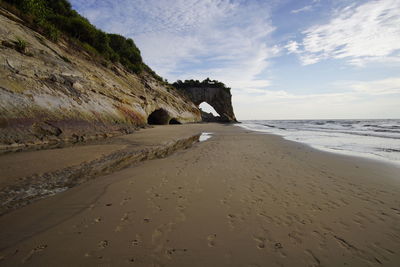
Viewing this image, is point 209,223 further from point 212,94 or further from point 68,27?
point 212,94

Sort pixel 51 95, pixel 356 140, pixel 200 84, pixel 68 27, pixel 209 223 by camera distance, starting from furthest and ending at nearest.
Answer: pixel 200 84, pixel 68 27, pixel 356 140, pixel 51 95, pixel 209 223

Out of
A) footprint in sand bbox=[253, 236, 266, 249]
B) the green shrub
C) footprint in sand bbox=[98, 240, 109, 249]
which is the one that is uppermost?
the green shrub

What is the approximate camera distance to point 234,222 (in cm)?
306

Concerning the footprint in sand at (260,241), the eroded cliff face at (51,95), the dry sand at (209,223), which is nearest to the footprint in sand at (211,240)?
the dry sand at (209,223)

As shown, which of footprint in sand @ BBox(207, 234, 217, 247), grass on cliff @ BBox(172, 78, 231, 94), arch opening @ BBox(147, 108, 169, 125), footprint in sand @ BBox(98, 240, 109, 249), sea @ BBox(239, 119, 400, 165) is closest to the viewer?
footprint in sand @ BBox(98, 240, 109, 249)

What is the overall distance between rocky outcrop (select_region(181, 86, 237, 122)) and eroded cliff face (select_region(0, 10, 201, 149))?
42411mm

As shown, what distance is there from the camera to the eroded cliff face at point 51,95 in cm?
794

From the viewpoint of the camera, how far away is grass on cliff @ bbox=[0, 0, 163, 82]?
14.0m

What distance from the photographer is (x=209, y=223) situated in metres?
3.02

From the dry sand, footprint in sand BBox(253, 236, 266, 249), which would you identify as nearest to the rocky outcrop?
the dry sand

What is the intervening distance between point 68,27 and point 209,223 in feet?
77.9

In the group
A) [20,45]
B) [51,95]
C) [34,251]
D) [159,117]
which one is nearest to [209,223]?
[34,251]

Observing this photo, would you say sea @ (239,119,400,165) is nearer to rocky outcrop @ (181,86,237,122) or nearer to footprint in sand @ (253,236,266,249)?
footprint in sand @ (253,236,266,249)

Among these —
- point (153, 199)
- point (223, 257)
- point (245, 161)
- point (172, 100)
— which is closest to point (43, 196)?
point (153, 199)
